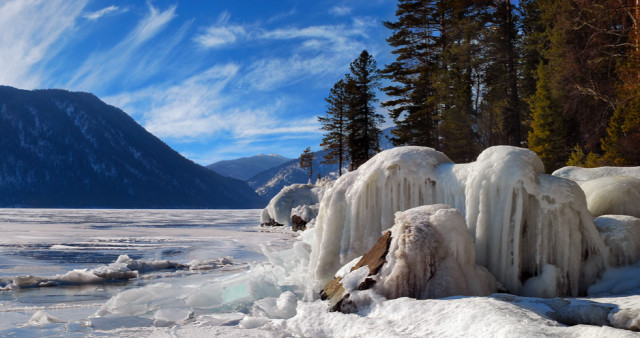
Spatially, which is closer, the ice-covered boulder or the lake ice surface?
the lake ice surface

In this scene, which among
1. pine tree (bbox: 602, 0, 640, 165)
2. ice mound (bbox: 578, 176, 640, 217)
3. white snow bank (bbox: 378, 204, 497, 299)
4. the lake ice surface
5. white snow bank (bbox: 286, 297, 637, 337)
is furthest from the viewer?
pine tree (bbox: 602, 0, 640, 165)

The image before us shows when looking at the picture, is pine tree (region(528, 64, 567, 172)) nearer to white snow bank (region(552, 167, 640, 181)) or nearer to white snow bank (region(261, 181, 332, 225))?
white snow bank (region(552, 167, 640, 181))

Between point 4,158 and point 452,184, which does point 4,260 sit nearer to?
point 452,184

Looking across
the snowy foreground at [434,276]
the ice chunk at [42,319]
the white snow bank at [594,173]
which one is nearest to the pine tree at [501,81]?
the white snow bank at [594,173]

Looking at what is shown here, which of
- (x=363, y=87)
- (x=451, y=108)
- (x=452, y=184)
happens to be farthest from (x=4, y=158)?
(x=452, y=184)

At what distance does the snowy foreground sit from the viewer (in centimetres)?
510

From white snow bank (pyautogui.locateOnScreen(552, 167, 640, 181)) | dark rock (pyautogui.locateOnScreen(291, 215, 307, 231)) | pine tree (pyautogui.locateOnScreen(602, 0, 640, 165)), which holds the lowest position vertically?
dark rock (pyautogui.locateOnScreen(291, 215, 307, 231))

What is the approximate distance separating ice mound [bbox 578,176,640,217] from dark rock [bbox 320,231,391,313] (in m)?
4.38

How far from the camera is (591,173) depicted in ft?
34.4

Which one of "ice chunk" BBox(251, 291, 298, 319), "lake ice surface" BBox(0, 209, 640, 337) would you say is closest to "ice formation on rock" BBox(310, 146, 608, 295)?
"lake ice surface" BBox(0, 209, 640, 337)

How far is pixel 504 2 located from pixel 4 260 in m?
27.2

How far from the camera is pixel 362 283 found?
634 centimetres

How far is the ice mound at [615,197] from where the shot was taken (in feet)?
27.0

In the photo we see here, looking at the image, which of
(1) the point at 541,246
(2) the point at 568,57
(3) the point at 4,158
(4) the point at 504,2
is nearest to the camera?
(1) the point at 541,246
